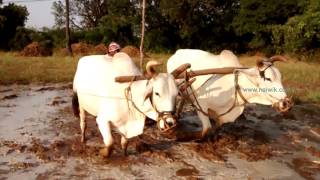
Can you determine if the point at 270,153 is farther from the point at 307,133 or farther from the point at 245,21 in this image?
the point at 245,21

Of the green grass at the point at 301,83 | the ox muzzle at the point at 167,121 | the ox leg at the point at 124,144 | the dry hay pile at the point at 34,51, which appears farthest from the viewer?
the dry hay pile at the point at 34,51

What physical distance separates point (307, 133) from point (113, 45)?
4207 millimetres

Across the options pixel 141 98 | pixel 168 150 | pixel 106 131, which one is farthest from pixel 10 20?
pixel 141 98

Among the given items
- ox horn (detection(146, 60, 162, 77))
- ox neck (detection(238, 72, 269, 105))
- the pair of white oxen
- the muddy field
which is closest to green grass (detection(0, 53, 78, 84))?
the muddy field

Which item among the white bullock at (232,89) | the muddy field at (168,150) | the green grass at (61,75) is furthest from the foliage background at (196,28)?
the white bullock at (232,89)

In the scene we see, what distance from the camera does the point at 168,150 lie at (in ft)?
27.7

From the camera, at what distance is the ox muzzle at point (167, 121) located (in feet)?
21.1

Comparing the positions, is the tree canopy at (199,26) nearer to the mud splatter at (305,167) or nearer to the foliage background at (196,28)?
the foliage background at (196,28)

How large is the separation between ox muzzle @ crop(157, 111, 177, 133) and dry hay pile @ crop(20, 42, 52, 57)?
66.2 feet

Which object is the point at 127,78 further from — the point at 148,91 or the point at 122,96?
the point at 148,91

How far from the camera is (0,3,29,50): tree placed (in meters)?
30.8

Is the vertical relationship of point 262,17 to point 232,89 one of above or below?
above

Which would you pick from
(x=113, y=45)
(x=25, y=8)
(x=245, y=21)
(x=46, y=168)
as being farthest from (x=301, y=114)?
(x=25, y=8)

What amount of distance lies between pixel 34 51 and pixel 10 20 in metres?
7.17
